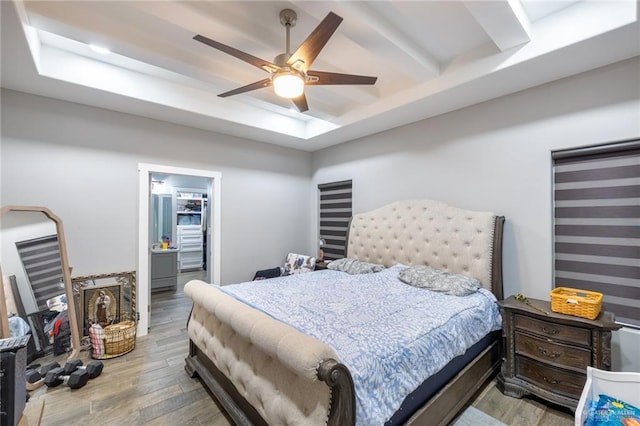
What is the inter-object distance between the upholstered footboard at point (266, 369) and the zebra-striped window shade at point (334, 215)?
8.89ft

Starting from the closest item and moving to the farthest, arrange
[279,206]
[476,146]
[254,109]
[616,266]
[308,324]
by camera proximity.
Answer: [308,324], [616,266], [476,146], [254,109], [279,206]

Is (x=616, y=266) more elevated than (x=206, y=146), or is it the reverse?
(x=206, y=146)

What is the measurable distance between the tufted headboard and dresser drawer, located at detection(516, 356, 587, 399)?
62 centimetres

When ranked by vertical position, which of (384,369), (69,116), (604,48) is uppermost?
(604,48)

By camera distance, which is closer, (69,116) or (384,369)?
(384,369)

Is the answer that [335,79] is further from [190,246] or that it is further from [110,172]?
[190,246]

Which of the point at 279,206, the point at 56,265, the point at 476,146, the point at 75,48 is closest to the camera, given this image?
the point at 75,48

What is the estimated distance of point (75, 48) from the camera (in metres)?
2.65

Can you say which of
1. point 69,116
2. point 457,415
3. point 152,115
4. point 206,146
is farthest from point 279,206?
point 457,415

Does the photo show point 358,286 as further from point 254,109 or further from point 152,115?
point 152,115

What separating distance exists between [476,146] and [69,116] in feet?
15.1

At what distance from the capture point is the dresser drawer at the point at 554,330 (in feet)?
6.67

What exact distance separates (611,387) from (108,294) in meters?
4.57

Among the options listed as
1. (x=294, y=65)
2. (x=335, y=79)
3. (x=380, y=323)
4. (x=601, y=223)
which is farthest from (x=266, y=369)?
(x=601, y=223)
